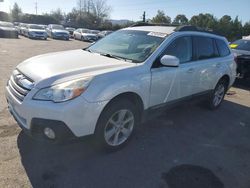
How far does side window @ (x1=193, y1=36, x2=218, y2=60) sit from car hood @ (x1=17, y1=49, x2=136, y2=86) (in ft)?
5.95

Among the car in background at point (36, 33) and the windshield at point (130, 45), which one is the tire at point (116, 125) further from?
→ the car in background at point (36, 33)

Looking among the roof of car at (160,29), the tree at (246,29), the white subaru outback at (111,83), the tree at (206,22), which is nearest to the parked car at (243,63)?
the white subaru outback at (111,83)

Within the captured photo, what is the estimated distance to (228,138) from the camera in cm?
487

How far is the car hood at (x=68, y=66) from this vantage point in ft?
11.3

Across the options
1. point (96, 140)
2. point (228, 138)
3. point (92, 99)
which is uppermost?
point (92, 99)

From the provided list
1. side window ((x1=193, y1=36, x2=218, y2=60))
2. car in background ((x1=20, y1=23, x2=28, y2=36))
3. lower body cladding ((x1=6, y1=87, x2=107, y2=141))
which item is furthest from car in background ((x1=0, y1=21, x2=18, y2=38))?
lower body cladding ((x1=6, y1=87, x2=107, y2=141))

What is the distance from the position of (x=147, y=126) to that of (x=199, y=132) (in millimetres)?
970

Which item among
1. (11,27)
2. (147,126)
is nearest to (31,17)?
(11,27)

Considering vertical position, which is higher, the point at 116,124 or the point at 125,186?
the point at 116,124

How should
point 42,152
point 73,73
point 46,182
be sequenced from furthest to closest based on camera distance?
point 42,152, point 73,73, point 46,182

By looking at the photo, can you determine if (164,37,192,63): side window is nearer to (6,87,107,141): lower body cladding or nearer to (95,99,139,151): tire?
(95,99,139,151): tire

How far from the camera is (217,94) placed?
6340mm

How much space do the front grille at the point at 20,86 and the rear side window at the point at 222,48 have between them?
14.0 ft

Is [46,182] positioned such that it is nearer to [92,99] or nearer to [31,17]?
[92,99]
